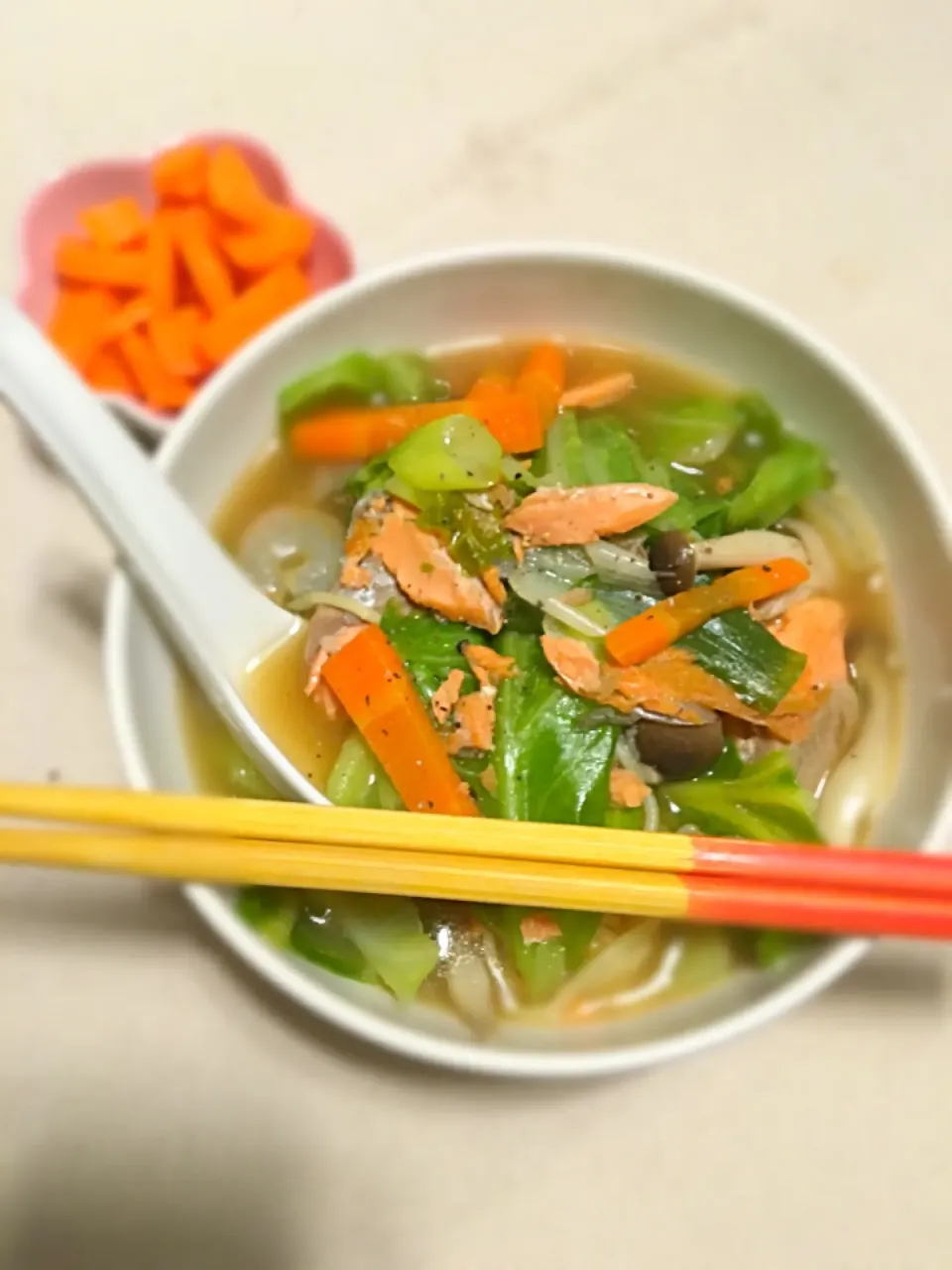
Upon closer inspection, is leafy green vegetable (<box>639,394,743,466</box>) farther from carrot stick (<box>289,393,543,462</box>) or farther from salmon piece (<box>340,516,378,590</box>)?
salmon piece (<box>340,516,378,590</box>)

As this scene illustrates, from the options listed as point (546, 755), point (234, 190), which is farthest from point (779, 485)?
point (234, 190)

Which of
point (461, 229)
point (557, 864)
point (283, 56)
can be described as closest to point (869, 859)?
point (557, 864)

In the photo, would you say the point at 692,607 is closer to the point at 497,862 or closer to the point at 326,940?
the point at 497,862

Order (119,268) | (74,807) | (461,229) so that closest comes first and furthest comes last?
(74,807)
(119,268)
(461,229)

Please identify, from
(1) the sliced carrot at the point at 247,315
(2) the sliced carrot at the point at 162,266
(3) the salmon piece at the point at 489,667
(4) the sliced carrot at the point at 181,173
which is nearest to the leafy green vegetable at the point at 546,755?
(3) the salmon piece at the point at 489,667

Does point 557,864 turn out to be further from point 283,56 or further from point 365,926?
point 283,56

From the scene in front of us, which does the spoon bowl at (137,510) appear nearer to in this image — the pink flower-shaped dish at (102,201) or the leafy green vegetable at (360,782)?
the leafy green vegetable at (360,782)

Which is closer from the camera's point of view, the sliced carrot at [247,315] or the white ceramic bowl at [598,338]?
the white ceramic bowl at [598,338]
